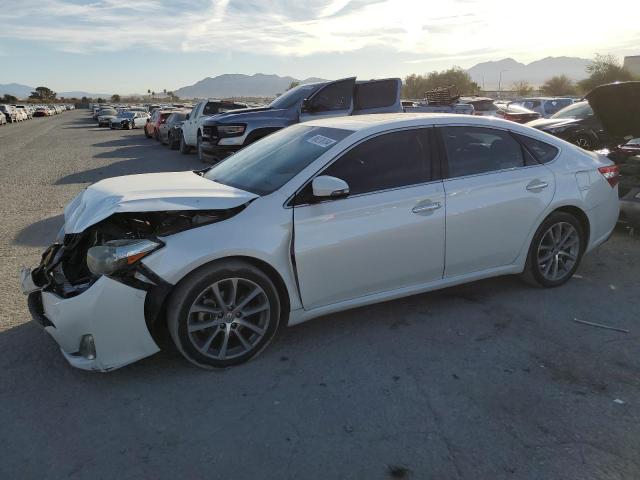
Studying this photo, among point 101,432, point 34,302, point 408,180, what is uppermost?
point 408,180

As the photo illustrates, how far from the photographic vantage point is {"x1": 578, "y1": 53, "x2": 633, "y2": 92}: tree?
52.2m

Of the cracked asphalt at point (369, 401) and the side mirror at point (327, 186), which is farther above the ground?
the side mirror at point (327, 186)

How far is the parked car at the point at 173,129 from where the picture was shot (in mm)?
20969

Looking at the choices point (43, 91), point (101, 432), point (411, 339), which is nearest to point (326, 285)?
point (411, 339)

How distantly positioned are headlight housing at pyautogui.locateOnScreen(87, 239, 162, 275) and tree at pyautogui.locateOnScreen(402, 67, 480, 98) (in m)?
72.0

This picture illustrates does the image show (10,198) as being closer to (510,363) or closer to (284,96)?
(284,96)

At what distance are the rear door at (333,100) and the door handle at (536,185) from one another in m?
7.28

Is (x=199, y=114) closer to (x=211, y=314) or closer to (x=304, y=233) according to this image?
(x=304, y=233)

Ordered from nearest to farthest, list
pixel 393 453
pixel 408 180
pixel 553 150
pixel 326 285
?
pixel 393 453 → pixel 326 285 → pixel 408 180 → pixel 553 150

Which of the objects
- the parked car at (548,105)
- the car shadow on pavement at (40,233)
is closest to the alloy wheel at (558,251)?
the car shadow on pavement at (40,233)

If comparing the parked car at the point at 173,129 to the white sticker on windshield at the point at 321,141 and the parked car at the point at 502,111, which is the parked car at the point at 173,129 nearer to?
the parked car at the point at 502,111

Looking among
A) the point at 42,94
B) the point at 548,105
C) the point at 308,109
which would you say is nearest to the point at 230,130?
the point at 308,109

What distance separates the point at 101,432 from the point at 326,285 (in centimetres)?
168

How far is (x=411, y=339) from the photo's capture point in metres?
4.05
